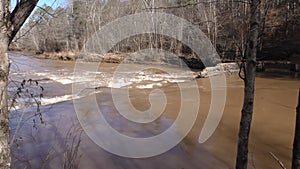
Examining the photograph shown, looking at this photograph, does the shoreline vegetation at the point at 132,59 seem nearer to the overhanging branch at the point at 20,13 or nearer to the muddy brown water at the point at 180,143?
the muddy brown water at the point at 180,143

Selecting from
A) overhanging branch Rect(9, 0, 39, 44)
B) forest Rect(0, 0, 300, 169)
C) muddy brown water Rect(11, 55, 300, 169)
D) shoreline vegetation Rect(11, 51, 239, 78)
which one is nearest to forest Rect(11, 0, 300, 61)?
forest Rect(0, 0, 300, 169)

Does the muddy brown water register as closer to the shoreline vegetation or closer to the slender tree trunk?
the slender tree trunk

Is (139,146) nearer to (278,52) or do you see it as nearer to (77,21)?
(278,52)

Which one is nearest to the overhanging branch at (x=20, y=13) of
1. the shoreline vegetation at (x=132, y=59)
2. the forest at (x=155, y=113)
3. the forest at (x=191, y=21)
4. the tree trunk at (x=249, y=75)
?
the forest at (x=155, y=113)

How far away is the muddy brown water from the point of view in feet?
17.3

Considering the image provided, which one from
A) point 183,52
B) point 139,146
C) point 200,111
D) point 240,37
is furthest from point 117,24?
point 240,37

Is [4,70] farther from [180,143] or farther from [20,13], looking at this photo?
[180,143]

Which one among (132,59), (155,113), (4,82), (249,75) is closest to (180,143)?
(155,113)

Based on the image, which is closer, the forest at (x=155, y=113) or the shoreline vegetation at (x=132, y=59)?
the forest at (x=155, y=113)

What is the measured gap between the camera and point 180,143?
6395 mm

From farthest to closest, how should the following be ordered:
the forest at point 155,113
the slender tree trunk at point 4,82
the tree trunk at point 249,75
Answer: the tree trunk at point 249,75
the forest at point 155,113
the slender tree trunk at point 4,82

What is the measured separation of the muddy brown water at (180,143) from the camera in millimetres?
5277

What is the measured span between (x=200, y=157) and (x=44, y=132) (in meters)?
4.45

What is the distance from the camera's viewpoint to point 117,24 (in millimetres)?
31547
